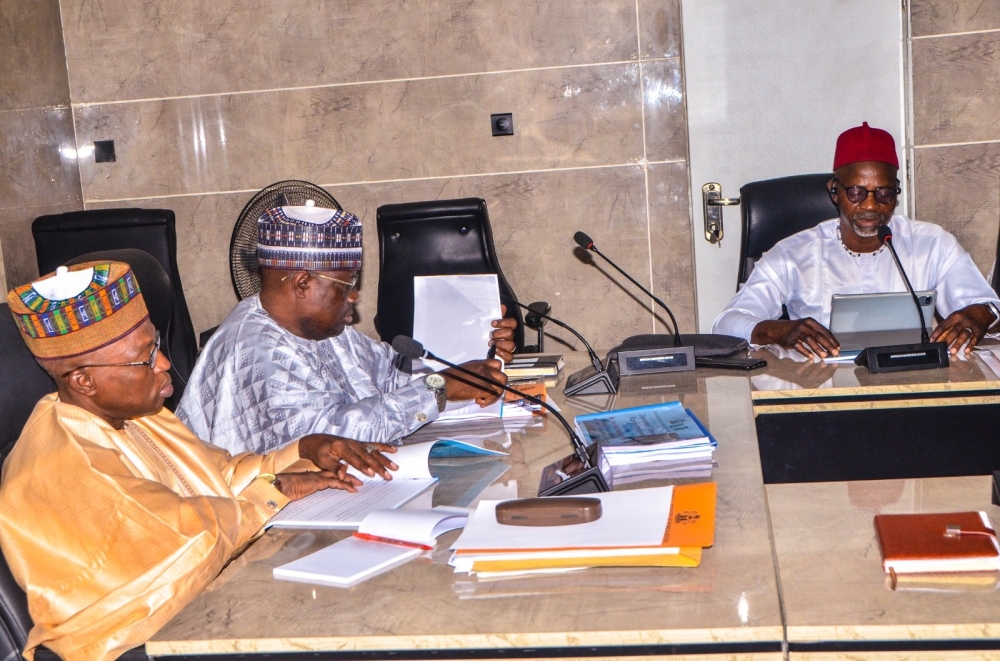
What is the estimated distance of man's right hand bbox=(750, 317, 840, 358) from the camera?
2.65m

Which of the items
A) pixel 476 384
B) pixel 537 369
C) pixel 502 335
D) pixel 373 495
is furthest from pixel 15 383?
pixel 537 369

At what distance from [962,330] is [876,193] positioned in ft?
2.18

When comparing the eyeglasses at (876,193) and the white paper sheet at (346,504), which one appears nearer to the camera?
the white paper sheet at (346,504)

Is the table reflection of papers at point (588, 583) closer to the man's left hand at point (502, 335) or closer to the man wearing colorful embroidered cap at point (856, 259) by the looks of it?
the man's left hand at point (502, 335)

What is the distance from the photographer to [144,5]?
447 centimetres

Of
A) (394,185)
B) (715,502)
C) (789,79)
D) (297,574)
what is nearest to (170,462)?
(297,574)

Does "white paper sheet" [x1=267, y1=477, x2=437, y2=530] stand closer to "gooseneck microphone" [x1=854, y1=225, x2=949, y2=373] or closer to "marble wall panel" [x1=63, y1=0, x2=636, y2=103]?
"gooseneck microphone" [x1=854, y1=225, x2=949, y2=373]

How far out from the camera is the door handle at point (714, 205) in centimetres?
420

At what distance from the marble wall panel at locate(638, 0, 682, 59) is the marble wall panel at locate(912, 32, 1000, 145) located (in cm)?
100

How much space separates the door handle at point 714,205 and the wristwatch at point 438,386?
7.53 ft

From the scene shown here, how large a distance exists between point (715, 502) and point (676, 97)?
311 cm

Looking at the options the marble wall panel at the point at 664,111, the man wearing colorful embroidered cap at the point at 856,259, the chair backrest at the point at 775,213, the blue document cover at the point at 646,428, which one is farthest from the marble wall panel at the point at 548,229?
the blue document cover at the point at 646,428

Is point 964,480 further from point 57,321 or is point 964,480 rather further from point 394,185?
point 394,185

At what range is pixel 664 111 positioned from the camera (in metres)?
4.27
